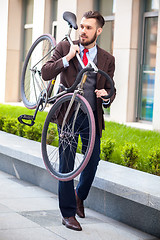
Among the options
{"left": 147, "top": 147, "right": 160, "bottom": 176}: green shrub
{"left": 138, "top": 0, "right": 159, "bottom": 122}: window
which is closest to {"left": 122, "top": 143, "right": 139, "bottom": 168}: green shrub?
{"left": 147, "top": 147, "right": 160, "bottom": 176}: green shrub

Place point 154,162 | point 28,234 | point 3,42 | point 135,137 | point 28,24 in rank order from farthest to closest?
point 3,42 → point 28,24 → point 135,137 → point 154,162 → point 28,234

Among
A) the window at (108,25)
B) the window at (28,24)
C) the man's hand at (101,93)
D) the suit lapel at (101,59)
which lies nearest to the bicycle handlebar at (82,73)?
the man's hand at (101,93)

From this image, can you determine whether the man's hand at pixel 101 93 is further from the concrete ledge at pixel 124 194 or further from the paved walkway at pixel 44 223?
the paved walkway at pixel 44 223

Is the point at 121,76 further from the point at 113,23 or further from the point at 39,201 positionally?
the point at 39,201

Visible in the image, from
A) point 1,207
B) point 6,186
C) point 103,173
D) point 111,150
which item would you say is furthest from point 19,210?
point 111,150

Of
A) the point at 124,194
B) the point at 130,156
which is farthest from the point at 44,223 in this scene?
the point at 130,156

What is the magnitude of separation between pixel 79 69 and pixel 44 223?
165 centimetres

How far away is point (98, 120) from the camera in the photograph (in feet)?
17.6

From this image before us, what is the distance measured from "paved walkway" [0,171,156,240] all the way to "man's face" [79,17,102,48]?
186cm

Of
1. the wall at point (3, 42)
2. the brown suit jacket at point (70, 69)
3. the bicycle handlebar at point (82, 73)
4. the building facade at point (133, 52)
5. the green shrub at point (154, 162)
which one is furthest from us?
the wall at point (3, 42)

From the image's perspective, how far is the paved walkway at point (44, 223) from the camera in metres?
5.24

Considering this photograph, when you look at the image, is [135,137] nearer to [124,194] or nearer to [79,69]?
[124,194]

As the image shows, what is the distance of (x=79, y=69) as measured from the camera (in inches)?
208

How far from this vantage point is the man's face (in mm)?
5020
